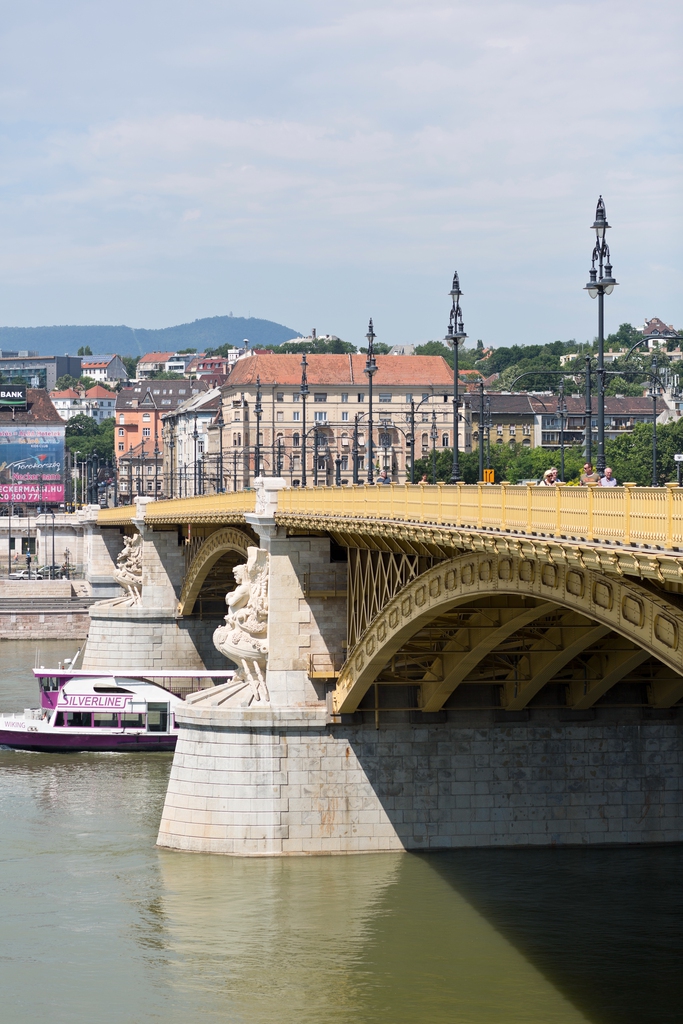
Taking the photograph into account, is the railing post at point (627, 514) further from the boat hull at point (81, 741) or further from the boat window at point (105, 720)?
the boat window at point (105, 720)

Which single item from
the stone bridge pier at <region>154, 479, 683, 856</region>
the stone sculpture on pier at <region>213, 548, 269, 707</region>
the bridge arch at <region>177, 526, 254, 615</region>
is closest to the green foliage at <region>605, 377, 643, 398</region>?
the bridge arch at <region>177, 526, 254, 615</region>

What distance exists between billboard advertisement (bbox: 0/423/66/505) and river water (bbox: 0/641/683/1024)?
11939cm

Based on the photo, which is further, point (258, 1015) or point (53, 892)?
point (53, 892)

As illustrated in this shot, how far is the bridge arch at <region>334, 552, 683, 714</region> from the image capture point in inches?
768

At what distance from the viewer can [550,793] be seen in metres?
36.6

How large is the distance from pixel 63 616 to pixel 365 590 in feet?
206

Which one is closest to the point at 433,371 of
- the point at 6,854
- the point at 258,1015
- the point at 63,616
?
the point at 63,616

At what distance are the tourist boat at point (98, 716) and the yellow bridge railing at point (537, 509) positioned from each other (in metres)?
21.7

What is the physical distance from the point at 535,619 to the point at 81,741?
28017mm

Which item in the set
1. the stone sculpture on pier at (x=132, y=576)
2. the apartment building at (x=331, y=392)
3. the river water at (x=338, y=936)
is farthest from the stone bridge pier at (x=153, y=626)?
the apartment building at (x=331, y=392)

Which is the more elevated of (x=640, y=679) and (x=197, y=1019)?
(x=640, y=679)

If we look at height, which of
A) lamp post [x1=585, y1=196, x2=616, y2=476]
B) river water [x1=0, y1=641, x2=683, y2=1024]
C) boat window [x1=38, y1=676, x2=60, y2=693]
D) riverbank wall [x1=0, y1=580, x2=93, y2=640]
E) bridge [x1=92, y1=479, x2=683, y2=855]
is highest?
lamp post [x1=585, y1=196, x2=616, y2=476]

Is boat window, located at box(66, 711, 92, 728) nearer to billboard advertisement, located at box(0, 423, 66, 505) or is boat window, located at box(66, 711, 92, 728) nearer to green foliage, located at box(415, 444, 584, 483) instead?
green foliage, located at box(415, 444, 584, 483)

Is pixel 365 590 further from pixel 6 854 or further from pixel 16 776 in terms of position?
pixel 16 776
